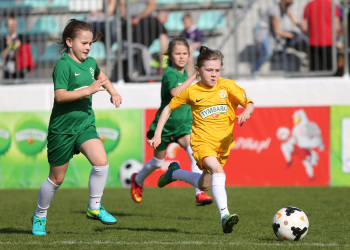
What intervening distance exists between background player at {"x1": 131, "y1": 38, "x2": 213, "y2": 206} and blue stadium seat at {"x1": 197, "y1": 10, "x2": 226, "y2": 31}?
4.66m

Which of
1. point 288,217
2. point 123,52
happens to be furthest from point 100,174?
point 123,52

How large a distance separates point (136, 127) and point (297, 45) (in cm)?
320

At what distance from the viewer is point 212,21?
42.2ft

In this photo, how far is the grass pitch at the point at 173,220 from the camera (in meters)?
5.84

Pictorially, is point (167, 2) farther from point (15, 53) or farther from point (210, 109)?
point (210, 109)

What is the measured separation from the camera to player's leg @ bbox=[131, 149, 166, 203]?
329 inches

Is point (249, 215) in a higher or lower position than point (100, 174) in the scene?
lower

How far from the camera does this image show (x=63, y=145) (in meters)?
6.35

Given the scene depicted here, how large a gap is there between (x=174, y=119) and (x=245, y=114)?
7.42ft

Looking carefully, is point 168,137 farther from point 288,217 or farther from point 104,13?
point 104,13

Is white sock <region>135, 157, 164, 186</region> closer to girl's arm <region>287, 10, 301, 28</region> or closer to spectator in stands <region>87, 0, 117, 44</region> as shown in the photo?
spectator in stands <region>87, 0, 117, 44</region>

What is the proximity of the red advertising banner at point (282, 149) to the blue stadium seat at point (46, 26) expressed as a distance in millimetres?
3824

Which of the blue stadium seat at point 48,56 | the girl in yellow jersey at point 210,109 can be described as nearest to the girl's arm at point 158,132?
the girl in yellow jersey at point 210,109

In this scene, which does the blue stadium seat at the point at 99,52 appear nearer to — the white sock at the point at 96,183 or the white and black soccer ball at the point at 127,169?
the white and black soccer ball at the point at 127,169
